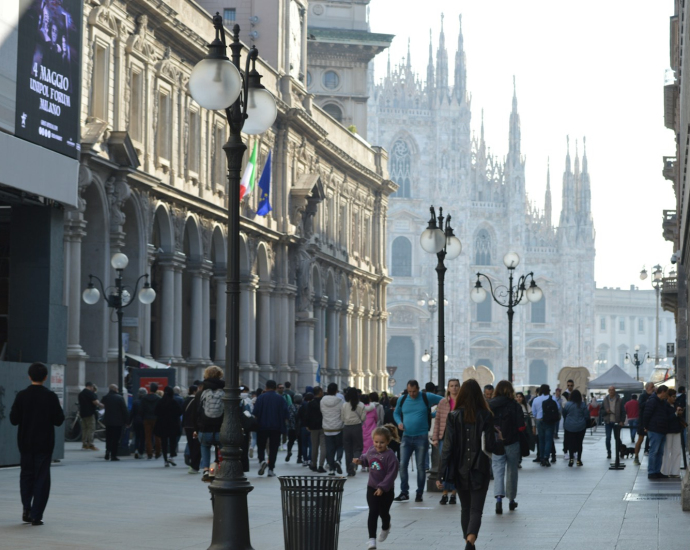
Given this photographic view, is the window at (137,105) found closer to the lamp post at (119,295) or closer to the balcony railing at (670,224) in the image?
the lamp post at (119,295)

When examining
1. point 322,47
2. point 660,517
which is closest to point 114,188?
point 660,517

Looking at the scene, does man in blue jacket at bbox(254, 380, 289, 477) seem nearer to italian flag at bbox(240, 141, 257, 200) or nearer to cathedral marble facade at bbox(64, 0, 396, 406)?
cathedral marble facade at bbox(64, 0, 396, 406)

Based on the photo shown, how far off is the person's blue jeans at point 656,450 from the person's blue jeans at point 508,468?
6274mm

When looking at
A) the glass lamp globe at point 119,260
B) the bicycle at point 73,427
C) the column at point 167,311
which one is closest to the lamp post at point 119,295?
the glass lamp globe at point 119,260

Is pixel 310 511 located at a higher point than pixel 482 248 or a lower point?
lower

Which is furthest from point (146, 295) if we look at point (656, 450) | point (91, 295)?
point (656, 450)

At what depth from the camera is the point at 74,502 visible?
1638cm

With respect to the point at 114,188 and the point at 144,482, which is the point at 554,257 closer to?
the point at 114,188

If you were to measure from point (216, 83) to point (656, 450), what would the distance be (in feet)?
44.8

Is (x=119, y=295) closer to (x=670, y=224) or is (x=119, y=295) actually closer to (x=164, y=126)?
(x=164, y=126)

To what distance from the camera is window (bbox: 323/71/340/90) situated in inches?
3066

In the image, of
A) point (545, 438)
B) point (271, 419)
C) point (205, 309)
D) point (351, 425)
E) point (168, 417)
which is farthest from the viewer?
point (205, 309)

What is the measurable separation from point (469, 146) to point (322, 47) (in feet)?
96.6

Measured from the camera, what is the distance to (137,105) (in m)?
36.4
